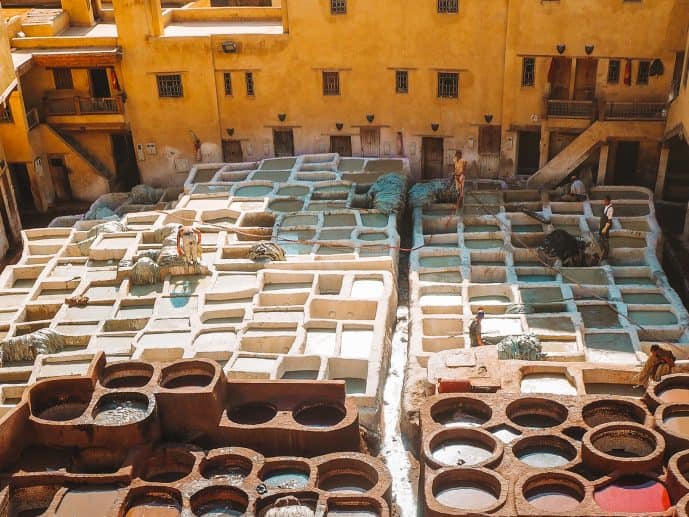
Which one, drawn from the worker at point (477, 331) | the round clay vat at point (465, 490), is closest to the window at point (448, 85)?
the worker at point (477, 331)

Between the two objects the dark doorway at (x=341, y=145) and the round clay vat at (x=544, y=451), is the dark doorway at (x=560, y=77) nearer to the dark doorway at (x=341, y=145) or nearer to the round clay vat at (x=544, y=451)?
the dark doorway at (x=341, y=145)

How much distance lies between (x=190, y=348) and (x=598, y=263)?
497 inches

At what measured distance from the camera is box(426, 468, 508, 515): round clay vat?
47.0 ft

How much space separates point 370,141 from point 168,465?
18754 millimetres

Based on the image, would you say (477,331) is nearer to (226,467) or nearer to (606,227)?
(606,227)

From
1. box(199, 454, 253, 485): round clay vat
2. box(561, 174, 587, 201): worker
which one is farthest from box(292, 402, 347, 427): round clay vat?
box(561, 174, 587, 201): worker

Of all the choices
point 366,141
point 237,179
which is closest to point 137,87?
point 237,179

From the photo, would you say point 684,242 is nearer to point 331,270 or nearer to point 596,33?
point 596,33

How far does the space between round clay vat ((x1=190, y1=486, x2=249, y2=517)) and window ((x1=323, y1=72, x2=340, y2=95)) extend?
1978cm

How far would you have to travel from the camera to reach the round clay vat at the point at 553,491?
47.2ft

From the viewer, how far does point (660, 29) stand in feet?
91.7

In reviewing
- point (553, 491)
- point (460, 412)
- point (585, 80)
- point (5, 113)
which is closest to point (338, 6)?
point (585, 80)

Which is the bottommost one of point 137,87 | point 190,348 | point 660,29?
point 190,348

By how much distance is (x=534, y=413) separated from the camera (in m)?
16.8
